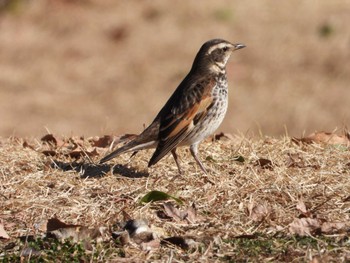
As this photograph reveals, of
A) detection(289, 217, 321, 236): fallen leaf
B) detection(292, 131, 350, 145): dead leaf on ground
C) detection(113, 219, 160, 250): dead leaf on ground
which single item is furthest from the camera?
detection(292, 131, 350, 145): dead leaf on ground

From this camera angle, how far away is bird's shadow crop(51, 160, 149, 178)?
8414mm

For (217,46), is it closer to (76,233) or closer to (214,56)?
(214,56)

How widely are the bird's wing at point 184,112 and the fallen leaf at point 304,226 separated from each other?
6.71ft

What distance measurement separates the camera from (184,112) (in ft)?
29.0

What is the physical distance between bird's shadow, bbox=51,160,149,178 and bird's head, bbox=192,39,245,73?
1.44 metres

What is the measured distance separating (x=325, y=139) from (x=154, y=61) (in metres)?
10.9

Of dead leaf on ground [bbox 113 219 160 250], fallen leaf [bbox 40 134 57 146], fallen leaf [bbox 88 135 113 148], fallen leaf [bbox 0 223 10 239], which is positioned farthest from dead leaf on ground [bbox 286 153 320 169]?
fallen leaf [bbox 0 223 10 239]

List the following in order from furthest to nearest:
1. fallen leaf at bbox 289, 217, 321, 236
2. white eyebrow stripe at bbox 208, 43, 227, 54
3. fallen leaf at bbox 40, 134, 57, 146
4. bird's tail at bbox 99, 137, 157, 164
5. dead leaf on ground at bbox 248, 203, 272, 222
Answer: fallen leaf at bbox 40, 134, 57, 146 → white eyebrow stripe at bbox 208, 43, 227, 54 → bird's tail at bbox 99, 137, 157, 164 → dead leaf on ground at bbox 248, 203, 272, 222 → fallen leaf at bbox 289, 217, 321, 236

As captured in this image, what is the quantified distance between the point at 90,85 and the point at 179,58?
2079 mm

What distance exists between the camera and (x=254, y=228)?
695 centimetres

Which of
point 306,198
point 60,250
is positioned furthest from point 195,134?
point 60,250

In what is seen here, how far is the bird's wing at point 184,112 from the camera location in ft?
28.7

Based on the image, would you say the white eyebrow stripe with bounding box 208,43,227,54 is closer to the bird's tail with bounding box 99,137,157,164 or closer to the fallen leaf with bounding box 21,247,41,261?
the bird's tail with bounding box 99,137,157,164

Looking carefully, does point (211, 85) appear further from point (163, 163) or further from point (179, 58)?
point (179, 58)
